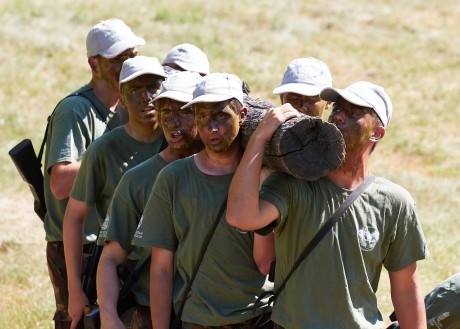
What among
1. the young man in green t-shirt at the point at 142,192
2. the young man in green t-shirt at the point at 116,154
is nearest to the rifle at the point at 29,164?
the young man in green t-shirt at the point at 116,154

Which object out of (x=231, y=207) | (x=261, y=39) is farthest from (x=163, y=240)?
(x=261, y=39)

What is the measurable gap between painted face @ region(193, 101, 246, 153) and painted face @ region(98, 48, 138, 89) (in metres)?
1.98

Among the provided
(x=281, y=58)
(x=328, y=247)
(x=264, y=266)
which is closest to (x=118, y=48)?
(x=264, y=266)

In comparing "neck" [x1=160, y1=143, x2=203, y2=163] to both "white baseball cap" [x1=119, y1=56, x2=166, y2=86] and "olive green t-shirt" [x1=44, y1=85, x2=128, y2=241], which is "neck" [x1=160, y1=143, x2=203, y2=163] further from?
"olive green t-shirt" [x1=44, y1=85, x2=128, y2=241]

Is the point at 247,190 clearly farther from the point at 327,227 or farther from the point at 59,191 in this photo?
the point at 59,191

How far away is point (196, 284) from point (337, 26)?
65.5ft

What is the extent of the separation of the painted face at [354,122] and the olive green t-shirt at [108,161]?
5.44ft

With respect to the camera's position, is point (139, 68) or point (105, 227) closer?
point (105, 227)

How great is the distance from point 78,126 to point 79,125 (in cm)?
1

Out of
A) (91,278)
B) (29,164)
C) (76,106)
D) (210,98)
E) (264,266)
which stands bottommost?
(91,278)

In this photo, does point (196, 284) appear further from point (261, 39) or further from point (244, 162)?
point (261, 39)

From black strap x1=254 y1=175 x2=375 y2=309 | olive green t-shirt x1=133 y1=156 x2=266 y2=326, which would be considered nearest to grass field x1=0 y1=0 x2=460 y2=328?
olive green t-shirt x1=133 y1=156 x2=266 y2=326

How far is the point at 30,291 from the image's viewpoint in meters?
10.2

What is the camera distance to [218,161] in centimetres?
540
